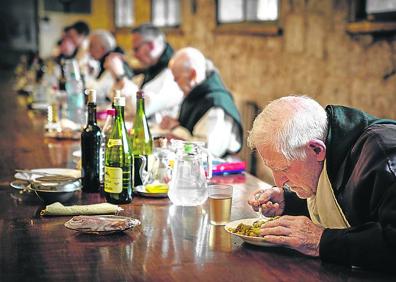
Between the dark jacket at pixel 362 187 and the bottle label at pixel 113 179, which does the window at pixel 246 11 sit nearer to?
the bottle label at pixel 113 179

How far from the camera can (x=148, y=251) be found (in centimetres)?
182

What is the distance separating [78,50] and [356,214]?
7789mm

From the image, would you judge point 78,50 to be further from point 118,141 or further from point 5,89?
point 118,141

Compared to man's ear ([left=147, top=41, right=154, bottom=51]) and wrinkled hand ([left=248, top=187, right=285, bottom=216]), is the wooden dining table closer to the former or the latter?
wrinkled hand ([left=248, top=187, right=285, bottom=216])

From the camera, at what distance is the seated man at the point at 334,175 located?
168 cm

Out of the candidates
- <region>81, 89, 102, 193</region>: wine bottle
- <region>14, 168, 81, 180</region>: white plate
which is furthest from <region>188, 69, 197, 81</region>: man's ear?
<region>81, 89, 102, 193</region>: wine bottle

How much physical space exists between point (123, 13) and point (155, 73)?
233 inches

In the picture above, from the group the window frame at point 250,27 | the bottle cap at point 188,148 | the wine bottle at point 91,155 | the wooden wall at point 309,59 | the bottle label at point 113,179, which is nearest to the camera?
the bottle label at point 113,179

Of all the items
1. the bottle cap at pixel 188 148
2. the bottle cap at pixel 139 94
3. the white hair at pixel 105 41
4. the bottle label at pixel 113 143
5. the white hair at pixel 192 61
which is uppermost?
the white hair at pixel 105 41

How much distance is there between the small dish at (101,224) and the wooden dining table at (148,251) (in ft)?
0.06

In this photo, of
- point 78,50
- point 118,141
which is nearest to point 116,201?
point 118,141

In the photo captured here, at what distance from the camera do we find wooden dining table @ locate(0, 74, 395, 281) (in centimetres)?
164

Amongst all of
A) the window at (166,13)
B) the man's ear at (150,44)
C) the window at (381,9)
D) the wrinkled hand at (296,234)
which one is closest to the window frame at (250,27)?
the man's ear at (150,44)

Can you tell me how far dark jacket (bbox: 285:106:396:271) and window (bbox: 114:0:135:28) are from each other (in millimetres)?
9261
